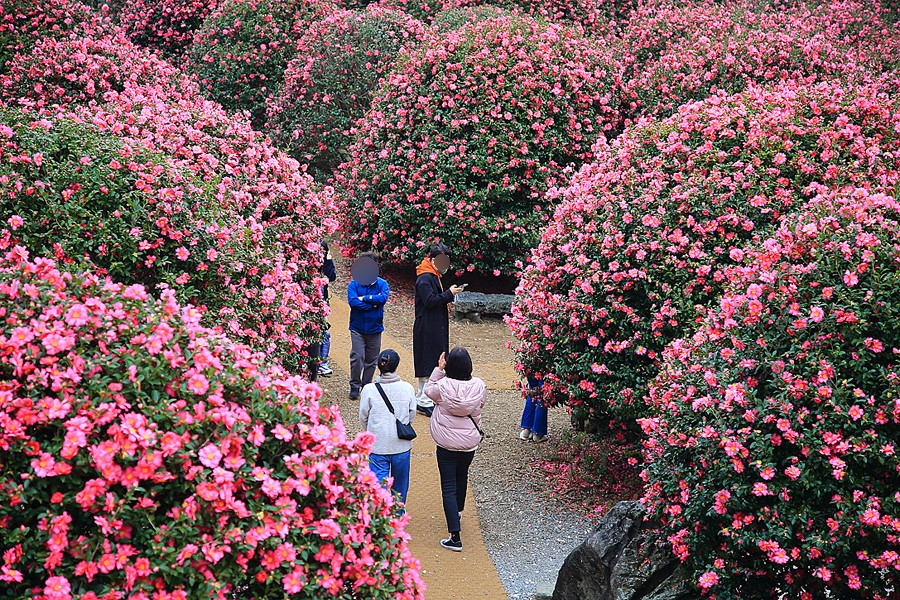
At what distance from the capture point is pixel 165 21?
62.2 ft

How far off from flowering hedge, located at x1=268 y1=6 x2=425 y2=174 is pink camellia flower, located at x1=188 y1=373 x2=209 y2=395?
38.9ft

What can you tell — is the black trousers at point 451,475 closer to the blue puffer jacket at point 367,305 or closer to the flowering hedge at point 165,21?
the blue puffer jacket at point 367,305

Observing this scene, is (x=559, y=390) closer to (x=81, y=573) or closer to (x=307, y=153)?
(x=81, y=573)

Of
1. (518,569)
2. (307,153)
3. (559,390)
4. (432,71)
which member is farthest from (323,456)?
(307,153)

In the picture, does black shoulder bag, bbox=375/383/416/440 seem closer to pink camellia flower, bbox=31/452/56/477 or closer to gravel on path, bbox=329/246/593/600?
gravel on path, bbox=329/246/593/600

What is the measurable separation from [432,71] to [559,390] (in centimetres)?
647

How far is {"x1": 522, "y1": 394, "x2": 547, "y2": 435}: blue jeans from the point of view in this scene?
873 centimetres

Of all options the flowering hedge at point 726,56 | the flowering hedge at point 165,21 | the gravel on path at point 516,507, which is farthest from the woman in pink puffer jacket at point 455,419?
the flowering hedge at point 165,21

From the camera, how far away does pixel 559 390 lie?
7.33 m

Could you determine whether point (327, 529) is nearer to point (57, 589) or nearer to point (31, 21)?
point (57, 589)

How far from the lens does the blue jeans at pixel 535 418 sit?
28.6 ft

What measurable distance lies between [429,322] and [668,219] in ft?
8.97

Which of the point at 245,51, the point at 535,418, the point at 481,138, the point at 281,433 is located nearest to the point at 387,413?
the point at 535,418

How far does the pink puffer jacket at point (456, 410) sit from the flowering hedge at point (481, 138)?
18.6 ft
